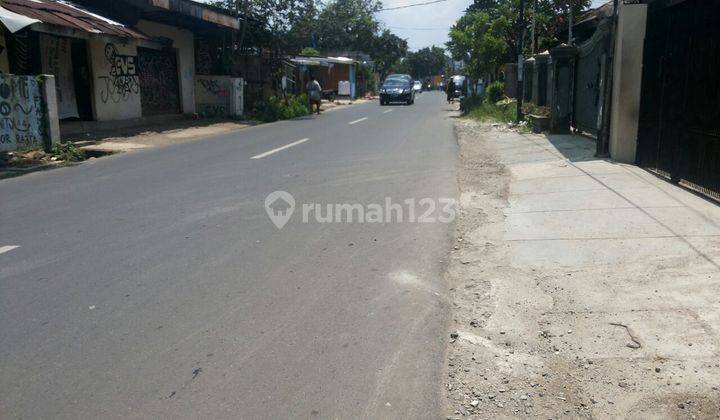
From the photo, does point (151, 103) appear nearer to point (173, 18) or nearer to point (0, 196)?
point (173, 18)

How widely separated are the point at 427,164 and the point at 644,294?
23.9 ft

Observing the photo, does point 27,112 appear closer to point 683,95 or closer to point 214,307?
point 214,307

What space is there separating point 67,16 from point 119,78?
3.74 metres

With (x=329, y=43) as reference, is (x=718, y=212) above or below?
below

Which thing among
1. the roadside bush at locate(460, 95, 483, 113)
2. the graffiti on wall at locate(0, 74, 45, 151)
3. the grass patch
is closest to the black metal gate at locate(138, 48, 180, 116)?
the graffiti on wall at locate(0, 74, 45, 151)

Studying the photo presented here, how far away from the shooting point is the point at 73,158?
13125mm

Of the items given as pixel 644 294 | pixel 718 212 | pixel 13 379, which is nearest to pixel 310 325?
pixel 13 379

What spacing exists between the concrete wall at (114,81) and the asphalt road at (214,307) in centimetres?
1089

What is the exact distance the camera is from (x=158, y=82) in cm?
2303

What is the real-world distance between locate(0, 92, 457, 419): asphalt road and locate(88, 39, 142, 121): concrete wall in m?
10.9

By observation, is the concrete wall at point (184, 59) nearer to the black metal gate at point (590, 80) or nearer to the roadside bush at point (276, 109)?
the roadside bush at point (276, 109)

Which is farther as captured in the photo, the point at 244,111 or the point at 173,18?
the point at 244,111

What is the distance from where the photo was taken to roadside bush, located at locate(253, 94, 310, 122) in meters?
26.0

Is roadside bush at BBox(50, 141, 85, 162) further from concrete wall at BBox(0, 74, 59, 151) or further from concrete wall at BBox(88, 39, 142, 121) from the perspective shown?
concrete wall at BBox(88, 39, 142, 121)
